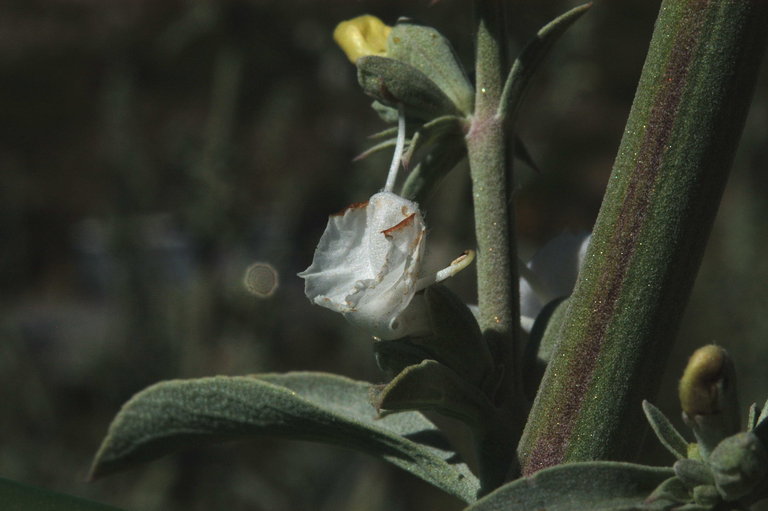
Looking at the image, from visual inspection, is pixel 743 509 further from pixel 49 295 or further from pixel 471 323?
pixel 49 295

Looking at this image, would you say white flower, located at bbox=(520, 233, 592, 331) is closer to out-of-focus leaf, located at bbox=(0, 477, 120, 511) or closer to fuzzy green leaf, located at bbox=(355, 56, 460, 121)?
fuzzy green leaf, located at bbox=(355, 56, 460, 121)

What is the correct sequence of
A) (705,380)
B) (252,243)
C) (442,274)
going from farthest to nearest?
(252,243)
(442,274)
(705,380)

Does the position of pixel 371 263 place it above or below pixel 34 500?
above

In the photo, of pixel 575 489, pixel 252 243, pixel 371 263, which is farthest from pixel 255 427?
pixel 252 243

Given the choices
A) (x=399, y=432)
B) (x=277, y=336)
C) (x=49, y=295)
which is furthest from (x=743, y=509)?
(x=49, y=295)

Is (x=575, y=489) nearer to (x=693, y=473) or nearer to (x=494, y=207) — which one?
(x=693, y=473)
